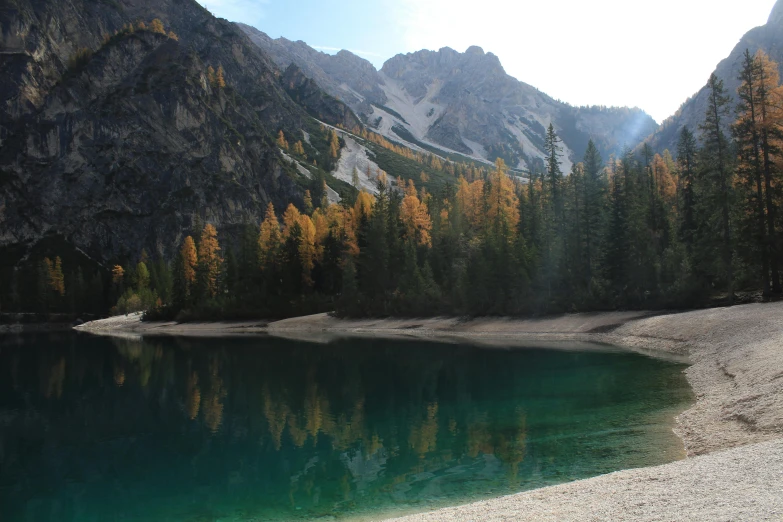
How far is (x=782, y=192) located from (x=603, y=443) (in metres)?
38.6

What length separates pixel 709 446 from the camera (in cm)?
1549

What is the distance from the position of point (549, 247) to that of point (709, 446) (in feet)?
175

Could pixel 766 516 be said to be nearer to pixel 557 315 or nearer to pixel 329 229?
pixel 557 315

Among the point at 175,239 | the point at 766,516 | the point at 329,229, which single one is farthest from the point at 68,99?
the point at 766,516

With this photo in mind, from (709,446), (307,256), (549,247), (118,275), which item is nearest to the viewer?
(709,446)

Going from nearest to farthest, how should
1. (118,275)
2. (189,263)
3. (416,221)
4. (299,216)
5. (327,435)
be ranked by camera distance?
(327,435) → (416,221) → (189,263) → (299,216) → (118,275)

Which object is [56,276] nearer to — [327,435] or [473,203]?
[473,203]

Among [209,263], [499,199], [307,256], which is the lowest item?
[307,256]

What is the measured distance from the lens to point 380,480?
17.4 meters

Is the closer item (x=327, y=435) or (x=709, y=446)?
(x=709, y=446)

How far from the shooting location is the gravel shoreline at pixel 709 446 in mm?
10117

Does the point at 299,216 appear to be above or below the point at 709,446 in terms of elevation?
above

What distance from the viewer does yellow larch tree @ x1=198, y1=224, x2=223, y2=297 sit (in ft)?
345

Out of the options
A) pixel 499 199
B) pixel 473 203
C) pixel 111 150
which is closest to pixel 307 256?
pixel 473 203
